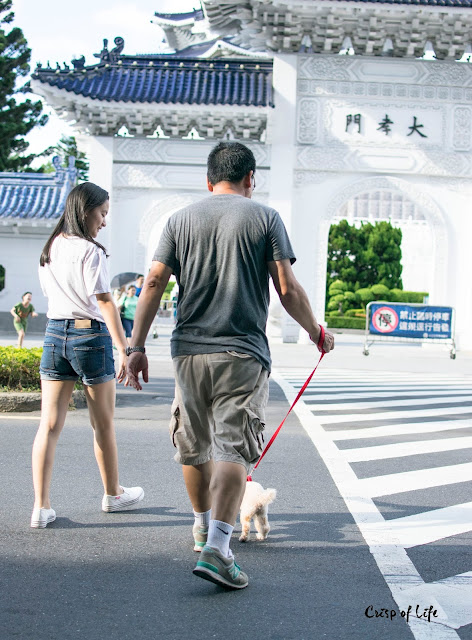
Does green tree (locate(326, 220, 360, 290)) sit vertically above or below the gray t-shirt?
above

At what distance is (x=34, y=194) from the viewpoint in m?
22.2

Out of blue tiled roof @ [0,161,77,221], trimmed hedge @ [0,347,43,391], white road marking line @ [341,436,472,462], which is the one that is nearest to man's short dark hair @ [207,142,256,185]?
white road marking line @ [341,436,472,462]

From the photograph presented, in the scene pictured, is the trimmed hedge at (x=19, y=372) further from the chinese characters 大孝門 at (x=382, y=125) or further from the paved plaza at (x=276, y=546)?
the chinese characters 大孝門 at (x=382, y=125)

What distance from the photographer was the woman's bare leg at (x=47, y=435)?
13.7 feet

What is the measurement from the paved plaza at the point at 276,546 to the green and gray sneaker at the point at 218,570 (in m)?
0.05

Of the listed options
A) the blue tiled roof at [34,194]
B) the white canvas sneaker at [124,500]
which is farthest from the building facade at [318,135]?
the white canvas sneaker at [124,500]

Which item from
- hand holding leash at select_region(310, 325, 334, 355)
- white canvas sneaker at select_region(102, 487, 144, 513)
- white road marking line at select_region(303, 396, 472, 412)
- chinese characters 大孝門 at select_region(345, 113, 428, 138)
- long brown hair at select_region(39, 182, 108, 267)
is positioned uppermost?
chinese characters 大孝門 at select_region(345, 113, 428, 138)

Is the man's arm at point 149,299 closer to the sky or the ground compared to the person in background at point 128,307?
closer to the sky

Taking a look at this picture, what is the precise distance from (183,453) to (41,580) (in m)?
0.81

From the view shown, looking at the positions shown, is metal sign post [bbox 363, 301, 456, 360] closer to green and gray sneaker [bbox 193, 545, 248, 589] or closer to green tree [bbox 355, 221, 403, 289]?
A: green and gray sneaker [bbox 193, 545, 248, 589]

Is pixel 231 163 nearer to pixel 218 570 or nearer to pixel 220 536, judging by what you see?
pixel 220 536

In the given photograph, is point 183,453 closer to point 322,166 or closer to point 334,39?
point 322,166

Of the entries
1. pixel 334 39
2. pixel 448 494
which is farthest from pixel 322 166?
pixel 448 494

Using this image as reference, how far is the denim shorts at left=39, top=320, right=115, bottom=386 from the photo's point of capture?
4.20 m
